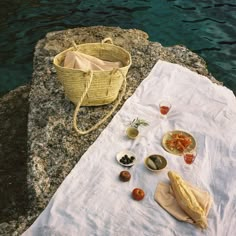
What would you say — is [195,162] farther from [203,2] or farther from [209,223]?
[203,2]

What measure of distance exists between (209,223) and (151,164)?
1066mm

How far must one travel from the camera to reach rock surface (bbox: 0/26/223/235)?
4645 millimetres

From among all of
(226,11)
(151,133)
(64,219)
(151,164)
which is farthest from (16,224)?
(226,11)

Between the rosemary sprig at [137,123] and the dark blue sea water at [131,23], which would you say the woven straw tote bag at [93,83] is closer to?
the rosemary sprig at [137,123]

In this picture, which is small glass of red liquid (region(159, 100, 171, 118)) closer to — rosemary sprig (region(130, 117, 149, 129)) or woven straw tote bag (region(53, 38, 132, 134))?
rosemary sprig (region(130, 117, 149, 129))

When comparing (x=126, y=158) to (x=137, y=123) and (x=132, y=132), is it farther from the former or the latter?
(x=137, y=123)

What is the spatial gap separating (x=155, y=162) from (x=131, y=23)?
6.85 metres

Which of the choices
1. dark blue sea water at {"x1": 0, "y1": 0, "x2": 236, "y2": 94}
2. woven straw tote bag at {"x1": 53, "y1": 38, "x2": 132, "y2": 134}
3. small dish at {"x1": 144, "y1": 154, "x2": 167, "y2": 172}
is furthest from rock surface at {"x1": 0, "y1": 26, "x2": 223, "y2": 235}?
dark blue sea water at {"x1": 0, "y1": 0, "x2": 236, "y2": 94}

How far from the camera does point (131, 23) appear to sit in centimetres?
1066

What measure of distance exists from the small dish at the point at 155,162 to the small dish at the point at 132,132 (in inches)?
19.6

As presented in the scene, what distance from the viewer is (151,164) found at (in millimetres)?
4711

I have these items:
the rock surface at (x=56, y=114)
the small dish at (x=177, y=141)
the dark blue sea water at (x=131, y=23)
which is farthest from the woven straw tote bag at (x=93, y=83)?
the dark blue sea water at (x=131, y=23)

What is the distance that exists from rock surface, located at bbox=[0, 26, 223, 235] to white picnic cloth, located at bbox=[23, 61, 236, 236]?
11.2 inches

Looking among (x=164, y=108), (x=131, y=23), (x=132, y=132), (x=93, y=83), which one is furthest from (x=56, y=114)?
(x=131, y=23)
